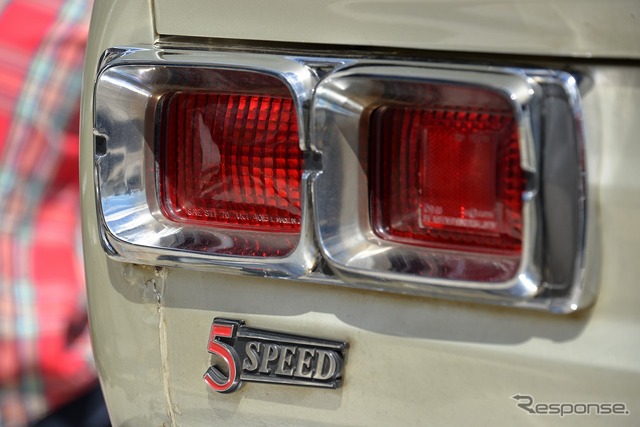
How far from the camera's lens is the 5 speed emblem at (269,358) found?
1.26 m

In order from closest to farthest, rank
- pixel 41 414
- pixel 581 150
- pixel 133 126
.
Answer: pixel 581 150, pixel 133 126, pixel 41 414

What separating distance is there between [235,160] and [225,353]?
259mm

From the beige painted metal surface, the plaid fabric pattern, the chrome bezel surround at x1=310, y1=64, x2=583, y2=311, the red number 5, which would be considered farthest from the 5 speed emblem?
the plaid fabric pattern

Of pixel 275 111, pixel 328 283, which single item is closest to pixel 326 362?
pixel 328 283

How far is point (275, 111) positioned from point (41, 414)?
1614 millimetres

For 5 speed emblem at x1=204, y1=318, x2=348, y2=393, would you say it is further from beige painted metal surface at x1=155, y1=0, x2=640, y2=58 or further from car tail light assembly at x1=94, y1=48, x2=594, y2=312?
beige painted metal surface at x1=155, y1=0, x2=640, y2=58

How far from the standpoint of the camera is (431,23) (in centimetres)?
114

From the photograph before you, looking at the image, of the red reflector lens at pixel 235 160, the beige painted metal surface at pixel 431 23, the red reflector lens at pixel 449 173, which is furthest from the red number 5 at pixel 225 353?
the beige painted metal surface at pixel 431 23

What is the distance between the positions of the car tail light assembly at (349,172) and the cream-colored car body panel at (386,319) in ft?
0.12

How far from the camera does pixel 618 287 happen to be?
1102 mm

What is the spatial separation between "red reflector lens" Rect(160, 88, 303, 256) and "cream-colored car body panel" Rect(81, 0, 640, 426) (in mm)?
80

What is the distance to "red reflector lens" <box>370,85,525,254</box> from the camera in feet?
3.67

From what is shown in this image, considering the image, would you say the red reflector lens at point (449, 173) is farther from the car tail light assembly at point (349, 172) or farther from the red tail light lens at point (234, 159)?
the red tail light lens at point (234, 159)

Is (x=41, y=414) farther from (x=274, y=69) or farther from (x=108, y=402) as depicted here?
(x=274, y=69)
